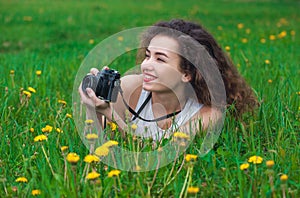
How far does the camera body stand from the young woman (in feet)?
0.19

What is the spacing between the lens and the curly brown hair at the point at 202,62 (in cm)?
287

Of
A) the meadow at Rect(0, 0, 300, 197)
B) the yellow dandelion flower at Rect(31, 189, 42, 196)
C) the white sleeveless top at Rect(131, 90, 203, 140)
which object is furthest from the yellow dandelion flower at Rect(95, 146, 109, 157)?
the white sleeveless top at Rect(131, 90, 203, 140)

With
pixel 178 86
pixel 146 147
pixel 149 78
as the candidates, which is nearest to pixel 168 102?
pixel 178 86

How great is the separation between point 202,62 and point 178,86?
19 centimetres

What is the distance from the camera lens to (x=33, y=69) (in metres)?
4.14

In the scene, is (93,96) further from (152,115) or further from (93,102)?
(152,115)

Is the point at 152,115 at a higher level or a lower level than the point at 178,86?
lower

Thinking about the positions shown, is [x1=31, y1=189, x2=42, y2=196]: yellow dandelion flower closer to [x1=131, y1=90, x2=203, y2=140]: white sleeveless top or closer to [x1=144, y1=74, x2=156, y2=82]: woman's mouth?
[x1=131, y1=90, x2=203, y2=140]: white sleeveless top

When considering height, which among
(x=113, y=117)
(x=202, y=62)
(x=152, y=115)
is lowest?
(x=152, y=115)

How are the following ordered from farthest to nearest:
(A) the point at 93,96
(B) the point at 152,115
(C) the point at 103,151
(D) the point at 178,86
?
(B) the point at 152,115
(D) the point at 178,86
(A) the point at 93,96
(C) the point at 103,151

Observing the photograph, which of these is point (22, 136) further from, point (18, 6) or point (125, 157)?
point (18, 6)

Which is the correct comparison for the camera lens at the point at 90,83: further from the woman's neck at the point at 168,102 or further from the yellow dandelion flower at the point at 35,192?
the yellow dandelion flower at the point at 35,192

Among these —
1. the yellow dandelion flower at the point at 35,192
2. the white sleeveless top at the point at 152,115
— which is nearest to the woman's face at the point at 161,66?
the white sleeveless top at the point at 152,115

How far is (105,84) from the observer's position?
2.56m
